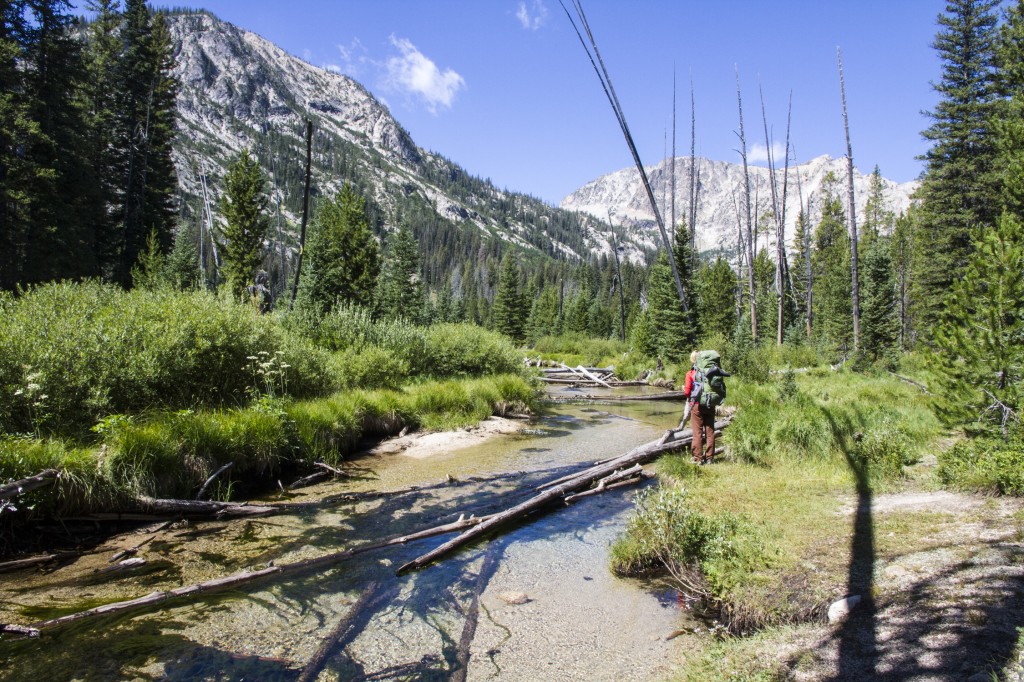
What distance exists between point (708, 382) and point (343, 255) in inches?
1411

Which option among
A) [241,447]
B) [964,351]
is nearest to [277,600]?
[241,447]

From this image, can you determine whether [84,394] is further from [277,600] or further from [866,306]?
[866,306]

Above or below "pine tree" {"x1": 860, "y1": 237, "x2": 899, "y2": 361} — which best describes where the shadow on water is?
below

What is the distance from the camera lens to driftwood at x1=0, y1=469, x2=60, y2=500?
5402mm

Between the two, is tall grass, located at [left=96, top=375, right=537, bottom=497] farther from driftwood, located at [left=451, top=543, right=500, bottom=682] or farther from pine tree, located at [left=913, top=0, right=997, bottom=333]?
pine tree, located at [left=913, top=0, right=997, bottom=333]

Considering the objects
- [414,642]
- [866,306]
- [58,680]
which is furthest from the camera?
[866,306]

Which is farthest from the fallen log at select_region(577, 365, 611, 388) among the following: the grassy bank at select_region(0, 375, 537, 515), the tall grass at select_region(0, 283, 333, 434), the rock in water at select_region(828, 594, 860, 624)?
the rock in water at select_region(828, 594, 860, 624)

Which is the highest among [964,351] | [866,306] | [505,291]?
[505,291]

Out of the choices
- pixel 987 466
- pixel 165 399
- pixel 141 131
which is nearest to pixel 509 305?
pixel 141 131

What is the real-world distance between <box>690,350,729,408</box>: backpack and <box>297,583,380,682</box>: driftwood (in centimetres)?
648

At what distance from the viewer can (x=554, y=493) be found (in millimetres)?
8586

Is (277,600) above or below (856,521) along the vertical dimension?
below

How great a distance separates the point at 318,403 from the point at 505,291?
57296 mm

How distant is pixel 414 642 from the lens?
4.65m
